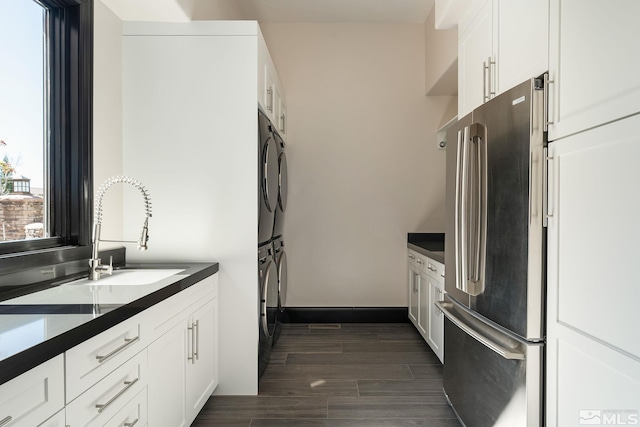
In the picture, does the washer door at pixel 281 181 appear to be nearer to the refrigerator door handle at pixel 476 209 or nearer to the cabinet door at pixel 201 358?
the cabinet door at pixel 201 358

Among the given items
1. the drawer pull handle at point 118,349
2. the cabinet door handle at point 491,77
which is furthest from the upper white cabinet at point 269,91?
the drawer pull handle at point 118,349

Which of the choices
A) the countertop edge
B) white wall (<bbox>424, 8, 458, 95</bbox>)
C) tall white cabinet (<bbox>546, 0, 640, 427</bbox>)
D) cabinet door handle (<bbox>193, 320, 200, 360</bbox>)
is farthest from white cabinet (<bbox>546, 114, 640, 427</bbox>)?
white wall (<bbox>424, 8, 458, 95</bbox>)

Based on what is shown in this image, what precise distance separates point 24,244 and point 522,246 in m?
2.04

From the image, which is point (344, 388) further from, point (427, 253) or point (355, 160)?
point (355, 160)

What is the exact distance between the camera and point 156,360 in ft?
5.07

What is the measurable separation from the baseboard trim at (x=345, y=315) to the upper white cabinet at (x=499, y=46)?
232cm

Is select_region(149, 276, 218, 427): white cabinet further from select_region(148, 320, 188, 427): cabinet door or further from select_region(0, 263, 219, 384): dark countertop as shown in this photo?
select_region(0, 263, 219, 384): dark countertop

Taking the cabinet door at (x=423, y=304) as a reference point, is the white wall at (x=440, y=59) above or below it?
above

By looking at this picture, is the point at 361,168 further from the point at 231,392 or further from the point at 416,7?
the point at 231,392

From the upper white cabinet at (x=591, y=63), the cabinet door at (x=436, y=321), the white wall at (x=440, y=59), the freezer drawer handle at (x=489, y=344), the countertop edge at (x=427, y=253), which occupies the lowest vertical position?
the cabinet door at (x=436, y=321)

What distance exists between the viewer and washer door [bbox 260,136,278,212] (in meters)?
2.48

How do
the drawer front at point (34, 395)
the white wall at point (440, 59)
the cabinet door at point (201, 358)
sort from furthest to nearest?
the white wall at point (440, 59) < the cabinet door at point (201, 358) < the drawer front at point (34, 395)

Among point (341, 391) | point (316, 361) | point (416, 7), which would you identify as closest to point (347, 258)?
point (316, 361)

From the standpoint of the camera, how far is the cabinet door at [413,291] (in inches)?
Answer: 137
